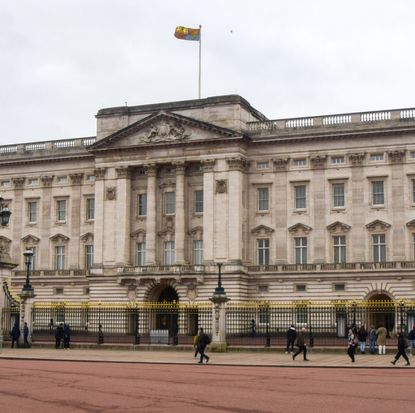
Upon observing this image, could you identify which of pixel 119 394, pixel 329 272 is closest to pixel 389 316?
pixel 329 272

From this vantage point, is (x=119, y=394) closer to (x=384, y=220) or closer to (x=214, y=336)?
(x=214, y=336)

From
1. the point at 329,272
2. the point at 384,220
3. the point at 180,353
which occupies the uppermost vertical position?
the point at 384,220

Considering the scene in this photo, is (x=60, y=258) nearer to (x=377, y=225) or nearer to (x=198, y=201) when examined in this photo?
(x=198, y=201)

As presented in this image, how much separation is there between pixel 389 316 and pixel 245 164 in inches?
708

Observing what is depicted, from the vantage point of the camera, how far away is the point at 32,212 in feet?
263

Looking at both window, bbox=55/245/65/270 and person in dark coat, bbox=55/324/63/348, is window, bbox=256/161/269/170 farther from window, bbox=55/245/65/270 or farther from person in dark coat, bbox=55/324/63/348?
person in dark coat, bbox=55/324/63/348

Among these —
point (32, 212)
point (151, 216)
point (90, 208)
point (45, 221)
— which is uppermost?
point (90, 208)

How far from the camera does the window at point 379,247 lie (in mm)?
66125

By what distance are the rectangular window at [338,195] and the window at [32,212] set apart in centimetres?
3012

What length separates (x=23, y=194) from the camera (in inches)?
3169

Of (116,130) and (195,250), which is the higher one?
(116,130)

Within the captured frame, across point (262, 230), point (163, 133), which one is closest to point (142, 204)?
point (163, 133)

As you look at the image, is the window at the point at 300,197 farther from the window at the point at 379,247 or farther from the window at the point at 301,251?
the window at the point at 379,247

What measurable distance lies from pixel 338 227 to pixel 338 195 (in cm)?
274
